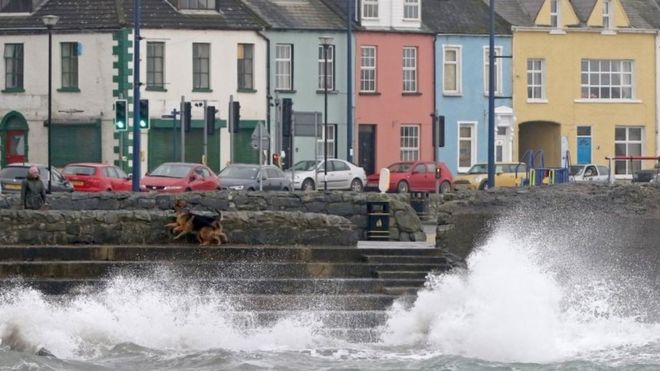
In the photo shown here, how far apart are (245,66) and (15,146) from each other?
8086 millimetres

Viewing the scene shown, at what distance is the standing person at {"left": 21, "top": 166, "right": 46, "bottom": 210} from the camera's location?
33812 millimetres

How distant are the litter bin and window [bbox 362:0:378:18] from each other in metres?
34.2

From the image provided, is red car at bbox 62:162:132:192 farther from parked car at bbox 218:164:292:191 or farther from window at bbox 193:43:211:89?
window at bbox 193:43:211:89

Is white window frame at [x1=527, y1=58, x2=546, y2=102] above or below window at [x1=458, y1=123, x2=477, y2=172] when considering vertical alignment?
above

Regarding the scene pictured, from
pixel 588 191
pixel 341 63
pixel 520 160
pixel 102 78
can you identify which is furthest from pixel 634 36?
pixel 588 191

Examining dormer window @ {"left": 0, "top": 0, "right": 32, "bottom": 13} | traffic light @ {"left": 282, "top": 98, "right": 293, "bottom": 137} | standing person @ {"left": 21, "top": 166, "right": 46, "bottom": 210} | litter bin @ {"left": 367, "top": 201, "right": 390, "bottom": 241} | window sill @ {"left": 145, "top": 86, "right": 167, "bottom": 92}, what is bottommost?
litter bin @ {"left": 367, "top": 201, "right": 390, "bottom": 241}

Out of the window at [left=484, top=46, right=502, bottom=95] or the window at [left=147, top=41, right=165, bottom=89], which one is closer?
the window at [left=147, top=41, right=165, bottom=89]

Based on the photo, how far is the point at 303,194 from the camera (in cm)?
3481

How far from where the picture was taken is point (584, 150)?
71812mm

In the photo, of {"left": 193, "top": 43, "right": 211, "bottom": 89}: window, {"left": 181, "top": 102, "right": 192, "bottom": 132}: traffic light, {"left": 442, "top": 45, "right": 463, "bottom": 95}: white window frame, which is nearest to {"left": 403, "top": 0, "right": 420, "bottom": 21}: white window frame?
{"left": 442, "top": 45, "right": 463, "bottom": 95}: white window frame

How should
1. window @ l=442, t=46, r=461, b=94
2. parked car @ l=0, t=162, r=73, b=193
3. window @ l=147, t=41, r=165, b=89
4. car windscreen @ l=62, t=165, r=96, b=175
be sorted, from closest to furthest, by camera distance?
parked car @ l=0, t=162, r=73, b=193 → car windscreen @ l=62, t=165, r=96, b=175 → window @ l=147, t=41, r=165, b=89 → window @ l=442, t=46, r=461, b=94

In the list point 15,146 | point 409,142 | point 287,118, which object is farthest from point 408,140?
point 287,118

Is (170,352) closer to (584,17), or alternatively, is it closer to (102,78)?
(102,78)

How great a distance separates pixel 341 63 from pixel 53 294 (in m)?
39.2
